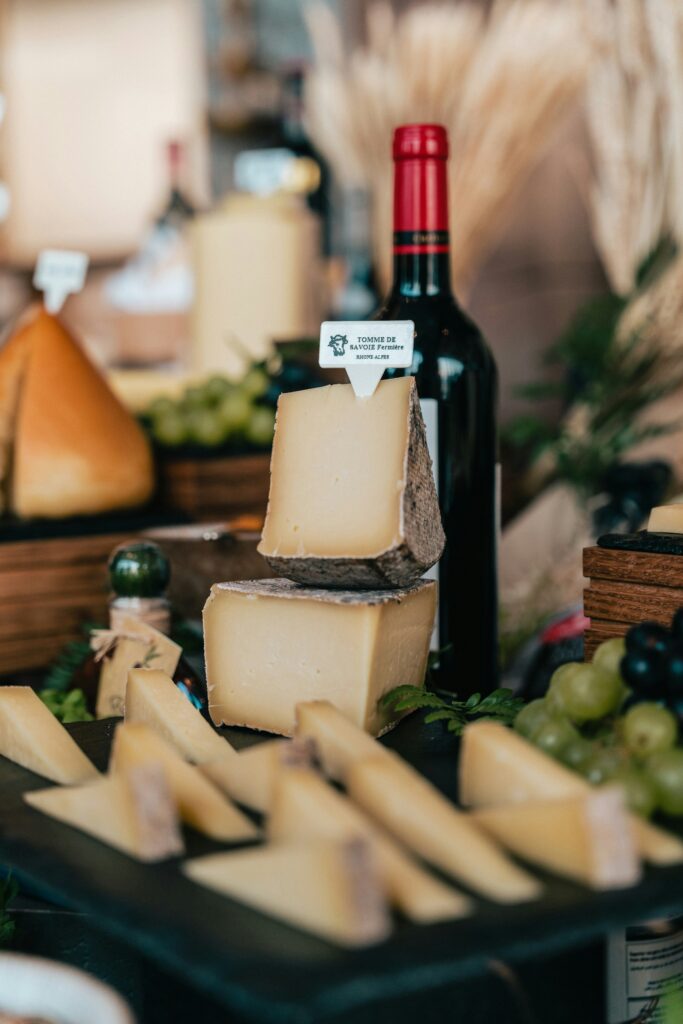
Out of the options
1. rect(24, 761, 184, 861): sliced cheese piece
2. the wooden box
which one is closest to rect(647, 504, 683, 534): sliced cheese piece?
the wooden box

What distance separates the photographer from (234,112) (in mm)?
3434

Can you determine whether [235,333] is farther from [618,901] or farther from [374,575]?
[618,901]

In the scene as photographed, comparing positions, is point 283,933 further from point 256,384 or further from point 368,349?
point 256,384

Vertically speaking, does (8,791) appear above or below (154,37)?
below

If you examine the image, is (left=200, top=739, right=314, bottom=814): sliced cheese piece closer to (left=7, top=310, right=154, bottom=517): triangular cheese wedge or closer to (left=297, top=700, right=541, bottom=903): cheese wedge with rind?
(left=297, top=700, right=541, bottom=903): cheese wedge with rind

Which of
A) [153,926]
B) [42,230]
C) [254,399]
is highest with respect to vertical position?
[42,230]

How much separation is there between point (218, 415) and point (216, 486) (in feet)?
0.32

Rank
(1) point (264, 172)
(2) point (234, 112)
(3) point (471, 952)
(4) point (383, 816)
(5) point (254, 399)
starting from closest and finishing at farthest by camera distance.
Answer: (3) point (471, 952), (4) point (383, 816), (5) point (254, 399), (1) point (264, 172), (2) point (234, 112)

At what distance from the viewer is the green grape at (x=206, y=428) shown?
5.91ft

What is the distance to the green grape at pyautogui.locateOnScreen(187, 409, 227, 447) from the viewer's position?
180 cm

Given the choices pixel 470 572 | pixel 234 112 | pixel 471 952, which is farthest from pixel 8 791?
pixel 234 112

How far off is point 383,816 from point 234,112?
294 cm

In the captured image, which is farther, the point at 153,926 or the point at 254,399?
the point at 254,399

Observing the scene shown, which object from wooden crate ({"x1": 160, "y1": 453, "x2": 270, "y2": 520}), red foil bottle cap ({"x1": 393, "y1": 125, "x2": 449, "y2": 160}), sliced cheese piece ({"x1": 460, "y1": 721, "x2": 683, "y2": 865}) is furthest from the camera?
wooden crate ({"x1": 160, "y1": 453, "x2": 270, "y2": 520})
